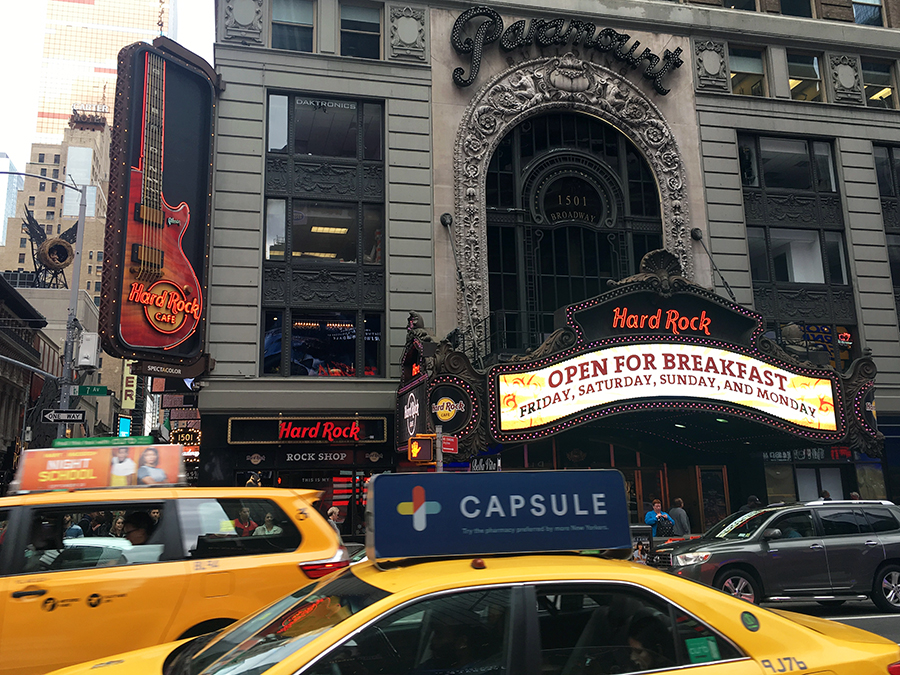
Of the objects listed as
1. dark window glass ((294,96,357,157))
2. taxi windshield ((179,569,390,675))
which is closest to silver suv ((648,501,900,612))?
taxi windshield ((179,569,390,675))

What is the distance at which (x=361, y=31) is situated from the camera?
23.6 meters

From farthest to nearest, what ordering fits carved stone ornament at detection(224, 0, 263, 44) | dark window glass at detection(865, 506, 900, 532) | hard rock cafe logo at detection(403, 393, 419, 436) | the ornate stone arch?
the ornate stone arch < carved stone ornament at detection(224, 0, 263, 44) < hard rock cafe logo at detection(403, 393, 419, 436) < dark window glass at detection(865, 506, 900, 532)

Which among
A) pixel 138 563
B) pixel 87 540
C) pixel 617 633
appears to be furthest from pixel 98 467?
pixel 617 633

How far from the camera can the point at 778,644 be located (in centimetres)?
401

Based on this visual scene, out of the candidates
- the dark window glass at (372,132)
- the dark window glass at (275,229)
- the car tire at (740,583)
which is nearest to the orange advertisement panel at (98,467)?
the car tire at (740,583)

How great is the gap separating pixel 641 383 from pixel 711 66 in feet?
46.8

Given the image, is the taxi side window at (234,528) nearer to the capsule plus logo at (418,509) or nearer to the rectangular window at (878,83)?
the capsule plus logo at (418,509)

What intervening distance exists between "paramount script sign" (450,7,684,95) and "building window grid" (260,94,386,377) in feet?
14.1

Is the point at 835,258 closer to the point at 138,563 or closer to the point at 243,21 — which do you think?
the point at 243,21

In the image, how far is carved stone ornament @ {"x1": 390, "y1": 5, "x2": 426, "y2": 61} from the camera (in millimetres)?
23625

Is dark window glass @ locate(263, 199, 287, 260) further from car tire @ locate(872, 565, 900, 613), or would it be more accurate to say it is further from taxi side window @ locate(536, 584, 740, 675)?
taxi side window @ locate(536, 584, 740, 675)

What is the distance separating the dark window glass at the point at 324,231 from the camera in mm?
22250

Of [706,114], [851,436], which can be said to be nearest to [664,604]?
[851,436]

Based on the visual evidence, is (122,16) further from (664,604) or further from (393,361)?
(664,604)
